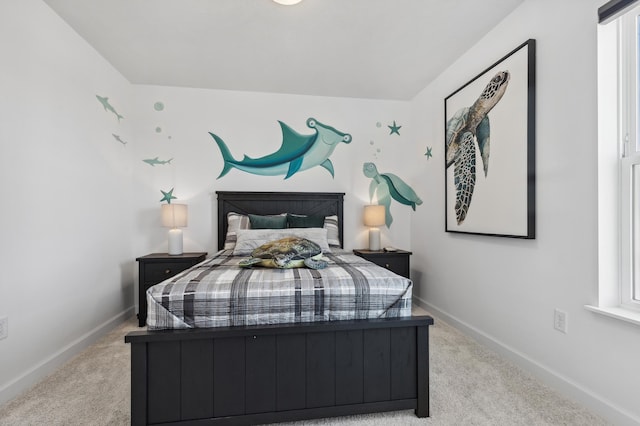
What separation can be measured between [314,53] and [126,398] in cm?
291

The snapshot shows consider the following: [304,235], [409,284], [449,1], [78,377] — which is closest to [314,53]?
[449,1]

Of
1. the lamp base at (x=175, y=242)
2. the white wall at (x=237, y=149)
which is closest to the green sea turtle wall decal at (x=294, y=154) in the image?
the white wall at (x=237, y=149)

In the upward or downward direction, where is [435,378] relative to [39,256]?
downward

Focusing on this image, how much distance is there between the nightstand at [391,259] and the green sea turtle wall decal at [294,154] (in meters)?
1.09

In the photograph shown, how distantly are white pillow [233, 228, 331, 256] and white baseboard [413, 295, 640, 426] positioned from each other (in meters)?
1.51

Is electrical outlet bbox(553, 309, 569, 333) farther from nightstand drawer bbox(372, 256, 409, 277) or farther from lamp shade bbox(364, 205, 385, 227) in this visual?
lamp shade bbox(364, 205, 385, 227)

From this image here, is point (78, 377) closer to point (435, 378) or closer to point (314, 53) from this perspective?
point (435, 378)

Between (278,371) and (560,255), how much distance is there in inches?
71.2

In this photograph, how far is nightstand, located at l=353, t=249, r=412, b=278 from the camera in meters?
3.34

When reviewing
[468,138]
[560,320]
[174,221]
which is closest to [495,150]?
[468,138]

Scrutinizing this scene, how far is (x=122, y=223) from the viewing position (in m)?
3.17

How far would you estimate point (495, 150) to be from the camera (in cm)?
237

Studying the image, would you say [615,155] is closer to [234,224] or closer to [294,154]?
[294,154]

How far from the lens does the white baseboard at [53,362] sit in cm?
180
